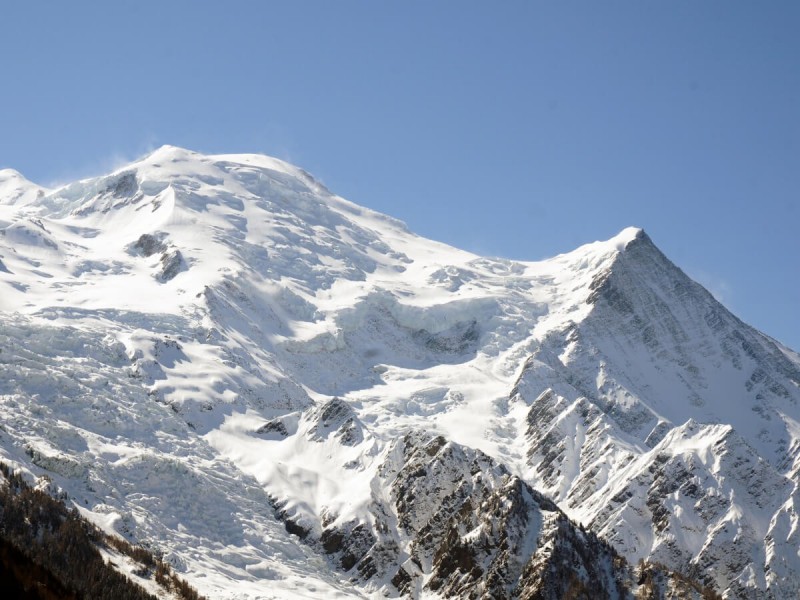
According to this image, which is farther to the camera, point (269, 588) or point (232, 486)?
point (232, 486)

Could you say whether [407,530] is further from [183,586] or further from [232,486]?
[183,586]

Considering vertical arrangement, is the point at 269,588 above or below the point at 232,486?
below

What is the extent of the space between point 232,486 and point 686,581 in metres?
69.9

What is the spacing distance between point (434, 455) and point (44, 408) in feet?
200

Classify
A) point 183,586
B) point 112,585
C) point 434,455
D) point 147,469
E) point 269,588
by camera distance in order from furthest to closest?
1. point 434,455
2. point 147,469
3. point 269,588
4. point 183,586
5. point 112,585

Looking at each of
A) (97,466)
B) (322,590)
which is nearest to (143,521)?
(97,466)

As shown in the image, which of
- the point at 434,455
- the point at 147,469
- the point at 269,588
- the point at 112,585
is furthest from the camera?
the point at 434,455

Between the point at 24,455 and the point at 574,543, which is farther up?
the point at 574,543

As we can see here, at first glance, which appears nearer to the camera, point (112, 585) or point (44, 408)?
point (112, 585)

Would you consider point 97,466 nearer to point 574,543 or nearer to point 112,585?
point 112,585

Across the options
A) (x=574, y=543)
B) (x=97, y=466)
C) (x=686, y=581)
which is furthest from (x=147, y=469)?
(x=686, y=581)

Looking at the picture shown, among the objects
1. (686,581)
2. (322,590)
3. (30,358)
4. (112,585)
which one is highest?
(686,581)

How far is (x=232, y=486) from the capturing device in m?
188

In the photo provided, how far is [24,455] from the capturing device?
544 ft
